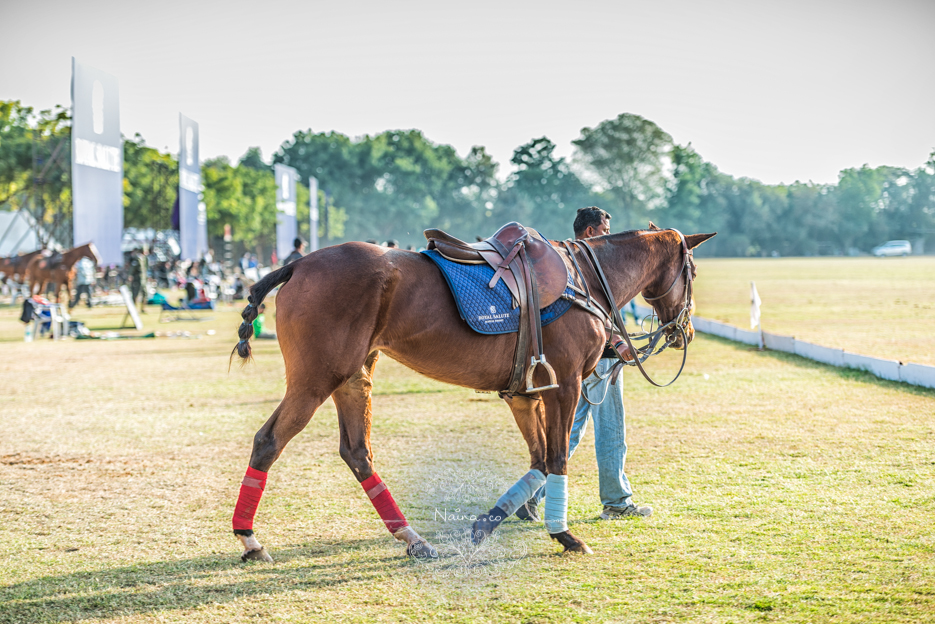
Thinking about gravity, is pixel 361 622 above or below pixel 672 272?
below

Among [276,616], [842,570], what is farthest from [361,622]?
[842,570]

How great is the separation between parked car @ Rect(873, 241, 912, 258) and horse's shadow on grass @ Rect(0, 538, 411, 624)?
77.8 metres

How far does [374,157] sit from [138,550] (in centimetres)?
10127

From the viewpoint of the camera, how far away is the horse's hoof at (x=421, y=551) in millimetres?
4824

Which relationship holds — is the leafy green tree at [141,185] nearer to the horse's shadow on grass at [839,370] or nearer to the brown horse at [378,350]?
the horse's shadow on grass at [839,370]

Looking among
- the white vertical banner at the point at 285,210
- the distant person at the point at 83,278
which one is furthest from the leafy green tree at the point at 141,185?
the distant person at the point at 83,278

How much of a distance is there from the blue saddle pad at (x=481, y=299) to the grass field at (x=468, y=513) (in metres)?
1.43

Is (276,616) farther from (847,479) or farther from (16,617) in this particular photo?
(847,479)

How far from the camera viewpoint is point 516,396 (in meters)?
5.26

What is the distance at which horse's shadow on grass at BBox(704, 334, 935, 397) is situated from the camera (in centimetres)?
995

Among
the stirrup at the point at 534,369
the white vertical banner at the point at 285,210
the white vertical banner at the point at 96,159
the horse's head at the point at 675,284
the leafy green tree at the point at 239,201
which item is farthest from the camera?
the leafy green tree at the point at 239,201

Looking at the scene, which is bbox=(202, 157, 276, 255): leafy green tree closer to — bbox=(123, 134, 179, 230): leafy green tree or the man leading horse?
bbox=(123, 134, 179, 230): leafy green tree

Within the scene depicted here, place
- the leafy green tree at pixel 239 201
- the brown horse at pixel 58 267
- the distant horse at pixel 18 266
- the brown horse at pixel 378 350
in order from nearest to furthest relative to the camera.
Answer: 1. the brown horse at pixel 378 350
2. the brown horse at pixel 58 267
3. the distant horse at pixel 18 266
4. the leafy green tree at pixel 239 201

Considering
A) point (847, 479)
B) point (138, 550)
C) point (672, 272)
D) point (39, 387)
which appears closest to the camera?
point (138, 550)
